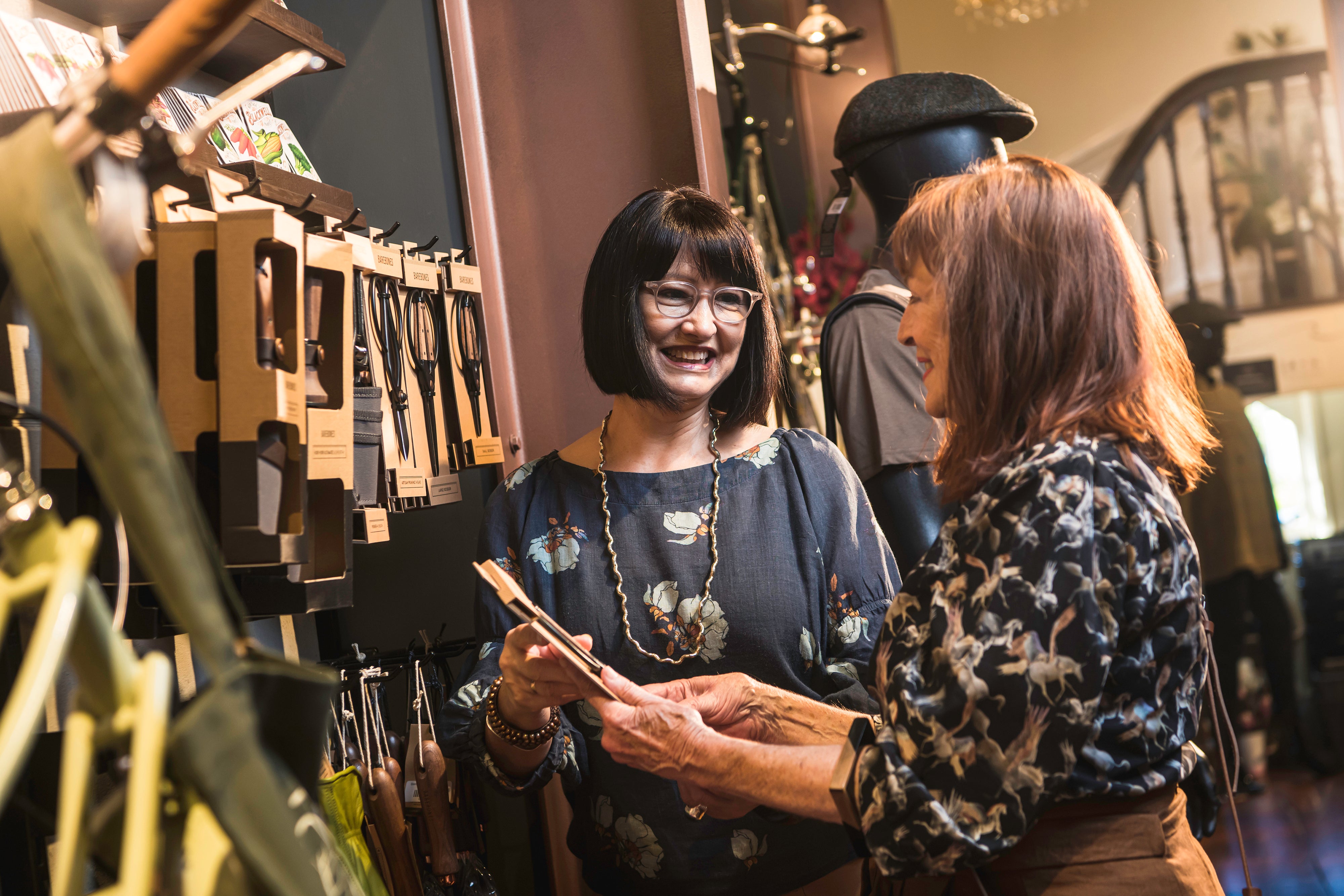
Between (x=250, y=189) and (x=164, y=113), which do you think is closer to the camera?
(x=250, y=189)

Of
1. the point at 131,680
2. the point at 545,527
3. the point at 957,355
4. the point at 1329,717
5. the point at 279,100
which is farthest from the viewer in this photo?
the point at 1329,717

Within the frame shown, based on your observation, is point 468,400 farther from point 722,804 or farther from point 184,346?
point 722,804

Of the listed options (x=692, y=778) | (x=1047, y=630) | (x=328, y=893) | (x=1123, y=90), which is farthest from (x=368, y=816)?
(x=1123, y=90)

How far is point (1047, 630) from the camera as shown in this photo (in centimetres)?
90

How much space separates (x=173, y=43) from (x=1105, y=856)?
1019 mm

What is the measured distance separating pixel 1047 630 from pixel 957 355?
31 centimetres

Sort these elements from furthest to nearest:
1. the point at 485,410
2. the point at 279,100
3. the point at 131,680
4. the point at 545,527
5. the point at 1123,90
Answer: the point at 1123,90 < the point at 279,100 < the point at 485,410 < the point at 545,527 < the point at 131,680

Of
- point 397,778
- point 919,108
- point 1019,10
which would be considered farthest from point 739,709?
point 1019,10

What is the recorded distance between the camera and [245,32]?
1675 mm

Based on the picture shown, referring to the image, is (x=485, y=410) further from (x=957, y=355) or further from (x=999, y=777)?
(x=999, y=777)

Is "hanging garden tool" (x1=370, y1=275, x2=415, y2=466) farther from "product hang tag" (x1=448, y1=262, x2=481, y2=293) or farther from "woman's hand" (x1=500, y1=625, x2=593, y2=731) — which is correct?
"woman's hand" (x1=500, y1=625, x2=593, y2=731)

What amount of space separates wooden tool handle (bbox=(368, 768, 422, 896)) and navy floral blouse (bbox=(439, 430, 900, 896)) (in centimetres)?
23

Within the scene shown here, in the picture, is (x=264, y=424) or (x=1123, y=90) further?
(x=1123, y=90)

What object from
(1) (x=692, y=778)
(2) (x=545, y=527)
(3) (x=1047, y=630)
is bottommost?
(1) (x=692, y=778)
